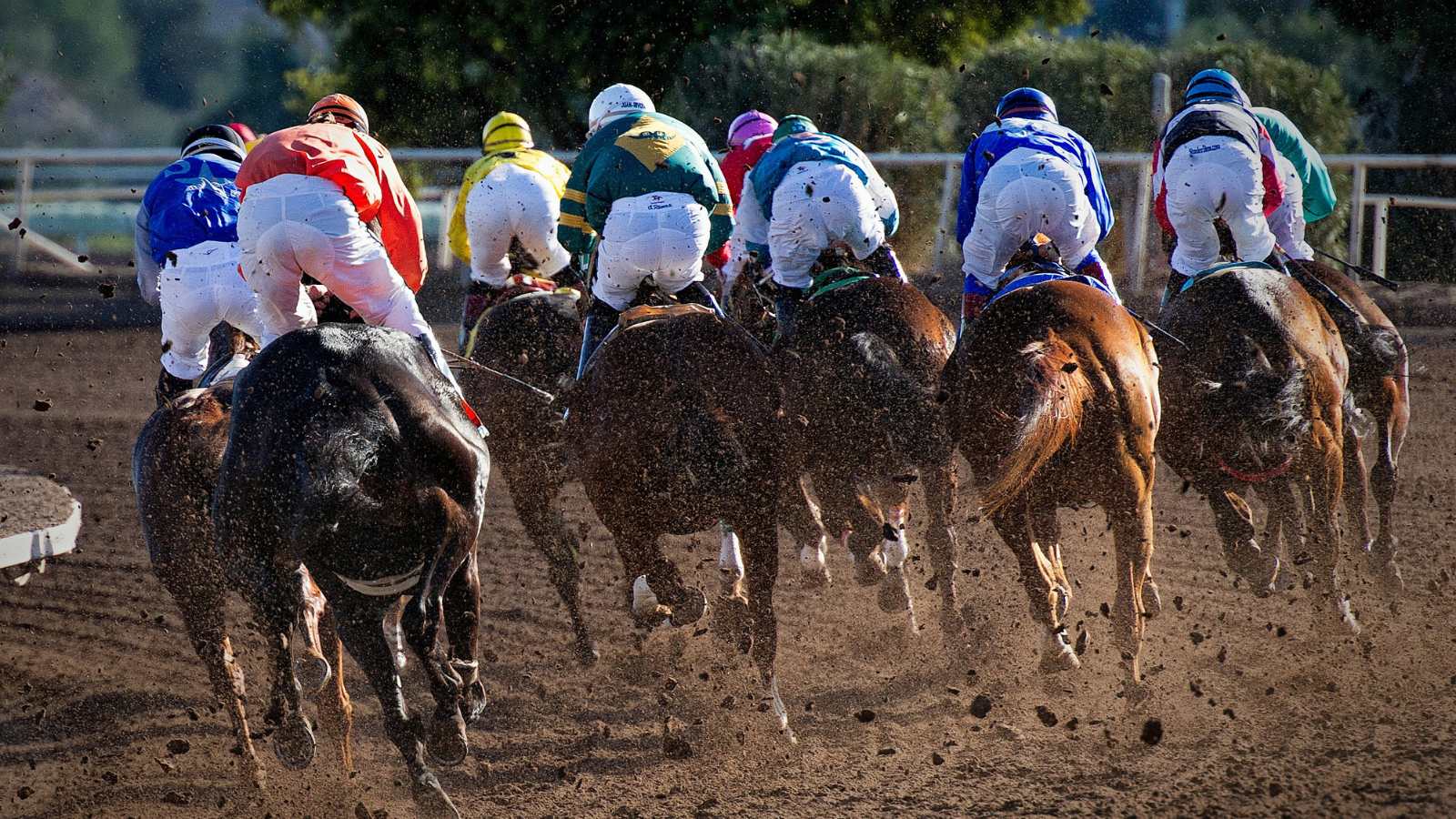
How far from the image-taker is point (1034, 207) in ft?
15.8

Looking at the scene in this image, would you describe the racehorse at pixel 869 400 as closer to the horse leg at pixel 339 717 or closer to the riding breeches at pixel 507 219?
the riding breeches at pixel 507 219

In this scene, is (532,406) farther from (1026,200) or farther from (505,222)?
(1026,200)

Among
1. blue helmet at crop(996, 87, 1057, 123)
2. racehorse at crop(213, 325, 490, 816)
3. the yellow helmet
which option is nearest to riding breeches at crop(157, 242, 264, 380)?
racehorse at crop(213, 325, 490, 816)

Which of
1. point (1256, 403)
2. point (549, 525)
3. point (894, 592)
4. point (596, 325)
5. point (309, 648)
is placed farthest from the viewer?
point (549, 525)

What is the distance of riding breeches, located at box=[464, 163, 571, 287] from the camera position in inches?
230

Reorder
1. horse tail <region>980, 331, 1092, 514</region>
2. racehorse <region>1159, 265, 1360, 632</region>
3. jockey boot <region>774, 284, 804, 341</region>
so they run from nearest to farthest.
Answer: horse tail <region>980, 331, 1092, 514</region>, racehorse <region>1159, 265, 1360, 632</region>, jockey boot <region>774, 284, 804, 341</region>

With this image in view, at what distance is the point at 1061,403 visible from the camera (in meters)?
4.10

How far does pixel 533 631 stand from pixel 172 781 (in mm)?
1631

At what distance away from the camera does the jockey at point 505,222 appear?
5848 mm

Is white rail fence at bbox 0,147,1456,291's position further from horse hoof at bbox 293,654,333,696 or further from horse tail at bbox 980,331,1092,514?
horse hoof at bbox 293,654,333,696

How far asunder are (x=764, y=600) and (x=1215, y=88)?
2.86 meters

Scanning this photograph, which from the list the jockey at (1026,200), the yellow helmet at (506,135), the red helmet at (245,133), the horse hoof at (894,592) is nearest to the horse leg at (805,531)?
the horse hoof at (894,592)

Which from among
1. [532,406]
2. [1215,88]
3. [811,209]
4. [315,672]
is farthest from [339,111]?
[1215,88]

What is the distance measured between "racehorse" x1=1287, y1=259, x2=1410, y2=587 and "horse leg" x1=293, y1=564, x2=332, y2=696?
146 inches
